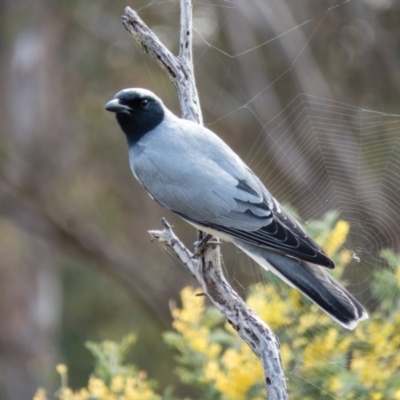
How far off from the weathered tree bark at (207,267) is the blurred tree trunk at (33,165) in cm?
654

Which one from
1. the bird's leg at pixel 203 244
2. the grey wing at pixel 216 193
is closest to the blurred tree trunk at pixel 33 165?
the grey wing at pixel 216 193

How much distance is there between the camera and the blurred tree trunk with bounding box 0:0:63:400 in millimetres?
10797

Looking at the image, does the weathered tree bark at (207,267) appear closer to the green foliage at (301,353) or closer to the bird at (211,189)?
the bird at (211,189)

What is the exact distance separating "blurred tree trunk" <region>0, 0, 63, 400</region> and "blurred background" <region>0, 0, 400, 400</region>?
0.08 feet

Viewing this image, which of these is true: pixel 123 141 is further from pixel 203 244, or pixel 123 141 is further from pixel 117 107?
pixel 203 244

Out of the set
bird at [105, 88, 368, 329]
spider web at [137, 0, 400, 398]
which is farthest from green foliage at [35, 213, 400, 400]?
spider web at [137, 0, 400, 398]

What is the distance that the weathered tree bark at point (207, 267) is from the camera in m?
2.88

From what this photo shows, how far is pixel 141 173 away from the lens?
3.96 metres

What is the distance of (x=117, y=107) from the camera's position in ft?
13.1

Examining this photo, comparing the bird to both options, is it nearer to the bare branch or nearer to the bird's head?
the bird's head

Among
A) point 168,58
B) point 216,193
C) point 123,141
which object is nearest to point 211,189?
point 216,193

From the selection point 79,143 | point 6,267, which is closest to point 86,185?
point 79,143

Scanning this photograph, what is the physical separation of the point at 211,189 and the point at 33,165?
261 inches

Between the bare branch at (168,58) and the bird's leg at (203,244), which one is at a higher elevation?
the bare branch at (168,58)
